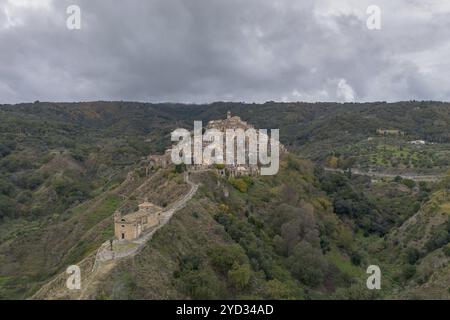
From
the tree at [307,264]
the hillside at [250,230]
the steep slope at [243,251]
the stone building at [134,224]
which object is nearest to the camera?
the steep slope at [243,251]

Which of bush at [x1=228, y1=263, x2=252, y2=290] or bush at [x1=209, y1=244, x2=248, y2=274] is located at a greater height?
bush at [x1=209, y1=244, x2=248, y2=274]

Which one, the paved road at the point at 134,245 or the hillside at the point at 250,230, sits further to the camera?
the hillside at the point at 250,230

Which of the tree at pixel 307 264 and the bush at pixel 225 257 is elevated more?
the bush at pixel 225 257

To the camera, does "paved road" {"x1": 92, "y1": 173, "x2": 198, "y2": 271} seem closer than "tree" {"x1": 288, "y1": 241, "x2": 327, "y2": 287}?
Yes

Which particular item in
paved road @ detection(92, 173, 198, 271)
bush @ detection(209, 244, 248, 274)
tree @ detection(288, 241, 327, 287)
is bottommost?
tree @ detection(288, 241, 327, 287)

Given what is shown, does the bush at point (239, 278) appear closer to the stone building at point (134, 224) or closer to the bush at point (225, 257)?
the bush at point (225, 257)

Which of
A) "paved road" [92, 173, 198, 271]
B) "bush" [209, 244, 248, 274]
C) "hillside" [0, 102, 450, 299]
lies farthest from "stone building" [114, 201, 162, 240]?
"bush" [209, 244, 248, 274]

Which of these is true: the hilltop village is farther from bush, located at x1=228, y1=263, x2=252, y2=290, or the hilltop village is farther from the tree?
the tree

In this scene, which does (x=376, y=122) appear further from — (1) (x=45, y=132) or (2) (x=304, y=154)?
(1) (x=45, y=132)

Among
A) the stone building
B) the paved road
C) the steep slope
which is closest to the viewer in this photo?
the steep slope

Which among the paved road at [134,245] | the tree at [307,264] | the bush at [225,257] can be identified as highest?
the paved road at [134,245]

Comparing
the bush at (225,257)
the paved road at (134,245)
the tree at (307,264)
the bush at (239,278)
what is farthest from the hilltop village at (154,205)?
Result: the tree at (307,264)
